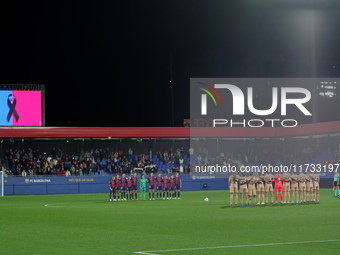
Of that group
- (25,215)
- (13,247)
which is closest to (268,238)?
(13,247)

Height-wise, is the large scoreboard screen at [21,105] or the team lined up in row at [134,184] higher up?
the large scoreboard screen at [21,105]

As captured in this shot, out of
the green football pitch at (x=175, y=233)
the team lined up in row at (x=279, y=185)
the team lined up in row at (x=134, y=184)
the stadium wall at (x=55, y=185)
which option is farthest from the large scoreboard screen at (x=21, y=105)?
the green football pitch at (x=175, y=233)

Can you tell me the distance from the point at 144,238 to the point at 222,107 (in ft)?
147

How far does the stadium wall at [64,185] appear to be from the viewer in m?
49.6

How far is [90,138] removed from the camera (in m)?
58.7

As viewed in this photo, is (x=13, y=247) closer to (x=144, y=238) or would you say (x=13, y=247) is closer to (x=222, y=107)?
(x=144, y=238)

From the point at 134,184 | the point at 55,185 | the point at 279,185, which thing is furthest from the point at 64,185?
the point at 279,185

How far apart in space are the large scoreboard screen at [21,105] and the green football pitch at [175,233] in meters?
29.5

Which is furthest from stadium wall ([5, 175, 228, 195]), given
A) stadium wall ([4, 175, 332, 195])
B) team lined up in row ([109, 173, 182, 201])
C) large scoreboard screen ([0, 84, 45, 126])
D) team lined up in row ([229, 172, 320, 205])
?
team lined up in row ([229, 172, 320, 205])

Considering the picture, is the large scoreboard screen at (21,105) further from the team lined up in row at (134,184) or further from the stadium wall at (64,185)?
the team lined up in row at (134,184)

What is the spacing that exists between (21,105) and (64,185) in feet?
28.8

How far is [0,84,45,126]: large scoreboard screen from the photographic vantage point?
53.8 metres

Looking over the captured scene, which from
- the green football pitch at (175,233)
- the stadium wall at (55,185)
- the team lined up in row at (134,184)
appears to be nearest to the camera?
the green football pitch at (175,233)

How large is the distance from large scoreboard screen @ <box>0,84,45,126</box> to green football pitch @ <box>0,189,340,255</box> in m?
29.5
